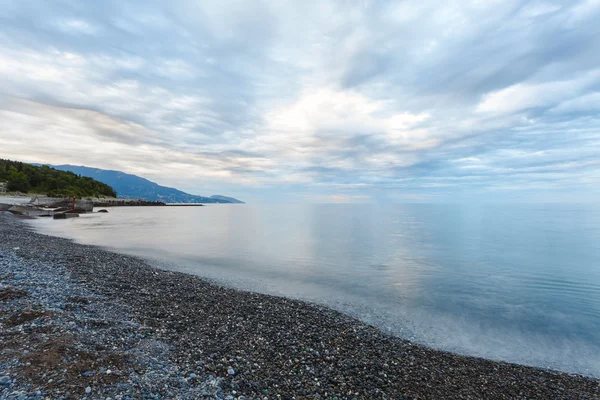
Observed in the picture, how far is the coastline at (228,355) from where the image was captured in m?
6.66

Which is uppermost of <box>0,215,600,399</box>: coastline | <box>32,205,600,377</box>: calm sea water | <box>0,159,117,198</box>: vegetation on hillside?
<box>0,159,117,198</box>: vegetation on hillside

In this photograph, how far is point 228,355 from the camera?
8.24 metres

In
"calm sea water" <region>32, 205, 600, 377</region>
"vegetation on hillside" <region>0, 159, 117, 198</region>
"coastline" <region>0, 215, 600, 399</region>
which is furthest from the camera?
"vegetation on hillside" <region>0, 159, 117, 198</region>

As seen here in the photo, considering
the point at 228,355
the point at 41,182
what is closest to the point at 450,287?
the point at 228,355

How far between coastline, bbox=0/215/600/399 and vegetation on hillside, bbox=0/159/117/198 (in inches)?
5641

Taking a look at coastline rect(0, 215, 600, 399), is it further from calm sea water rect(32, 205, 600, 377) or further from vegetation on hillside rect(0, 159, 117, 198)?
vegetation on hillside rect(0, 159, 117, 198)

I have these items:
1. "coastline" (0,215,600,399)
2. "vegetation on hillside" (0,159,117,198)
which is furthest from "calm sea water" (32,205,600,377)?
"vegetation on hillside" (0,159,117,198)

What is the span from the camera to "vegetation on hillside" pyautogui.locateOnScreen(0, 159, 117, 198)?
401ft

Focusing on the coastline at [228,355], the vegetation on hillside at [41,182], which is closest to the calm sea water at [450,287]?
the coastline at [228,355]

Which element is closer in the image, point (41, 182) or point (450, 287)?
point (450, 287)

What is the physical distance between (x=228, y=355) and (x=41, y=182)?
17169 cm

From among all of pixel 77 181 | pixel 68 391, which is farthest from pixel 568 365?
pixel 77 181

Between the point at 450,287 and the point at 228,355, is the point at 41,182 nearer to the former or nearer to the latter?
the point at 450,287

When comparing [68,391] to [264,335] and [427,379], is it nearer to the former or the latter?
[264,335]
